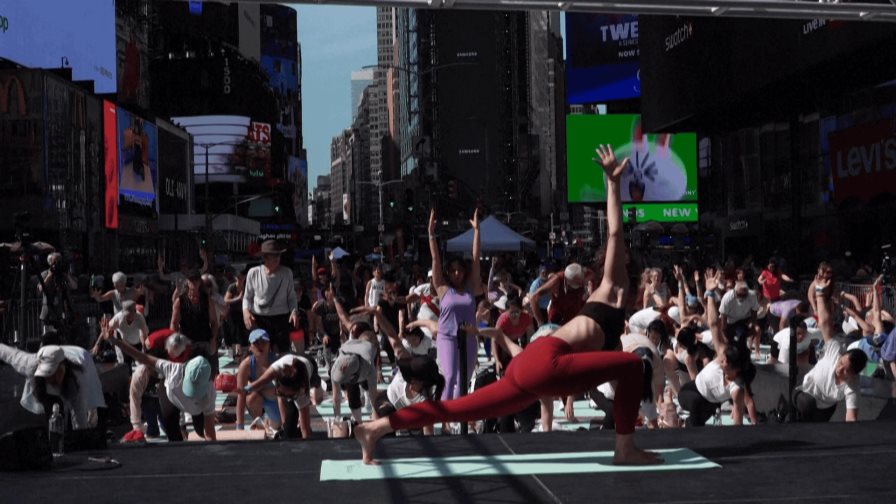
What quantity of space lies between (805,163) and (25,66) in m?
30.4

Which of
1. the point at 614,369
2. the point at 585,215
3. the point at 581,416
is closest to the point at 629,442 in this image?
the point at 614,369

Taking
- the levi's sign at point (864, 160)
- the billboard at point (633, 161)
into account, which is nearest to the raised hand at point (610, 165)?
the levi's sign at point (864, 160)

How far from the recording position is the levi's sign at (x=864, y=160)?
101ft

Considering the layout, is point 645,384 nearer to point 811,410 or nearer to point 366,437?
point 811,410

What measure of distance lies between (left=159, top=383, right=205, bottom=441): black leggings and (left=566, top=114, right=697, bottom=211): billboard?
141 feet

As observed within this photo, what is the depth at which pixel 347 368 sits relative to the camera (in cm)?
1085

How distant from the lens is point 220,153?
101375mm

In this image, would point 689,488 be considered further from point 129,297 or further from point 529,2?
point 129,297

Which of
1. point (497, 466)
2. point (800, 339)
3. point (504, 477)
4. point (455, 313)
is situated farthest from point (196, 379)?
point (800, 339)

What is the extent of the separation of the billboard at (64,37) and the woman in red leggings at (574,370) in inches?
1508

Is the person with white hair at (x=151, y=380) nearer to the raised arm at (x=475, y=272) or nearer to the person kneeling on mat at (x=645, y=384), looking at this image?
the raised arm at (x=475, y=272)

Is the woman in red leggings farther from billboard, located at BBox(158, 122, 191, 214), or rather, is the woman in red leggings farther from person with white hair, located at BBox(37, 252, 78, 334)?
billboard, located at BBox(158, 122, 191, 214)

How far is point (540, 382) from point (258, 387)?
4852mm

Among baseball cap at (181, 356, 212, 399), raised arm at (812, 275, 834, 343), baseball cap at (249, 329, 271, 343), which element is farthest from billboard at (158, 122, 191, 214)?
baseball cap at (181, 356, 212, 399)
